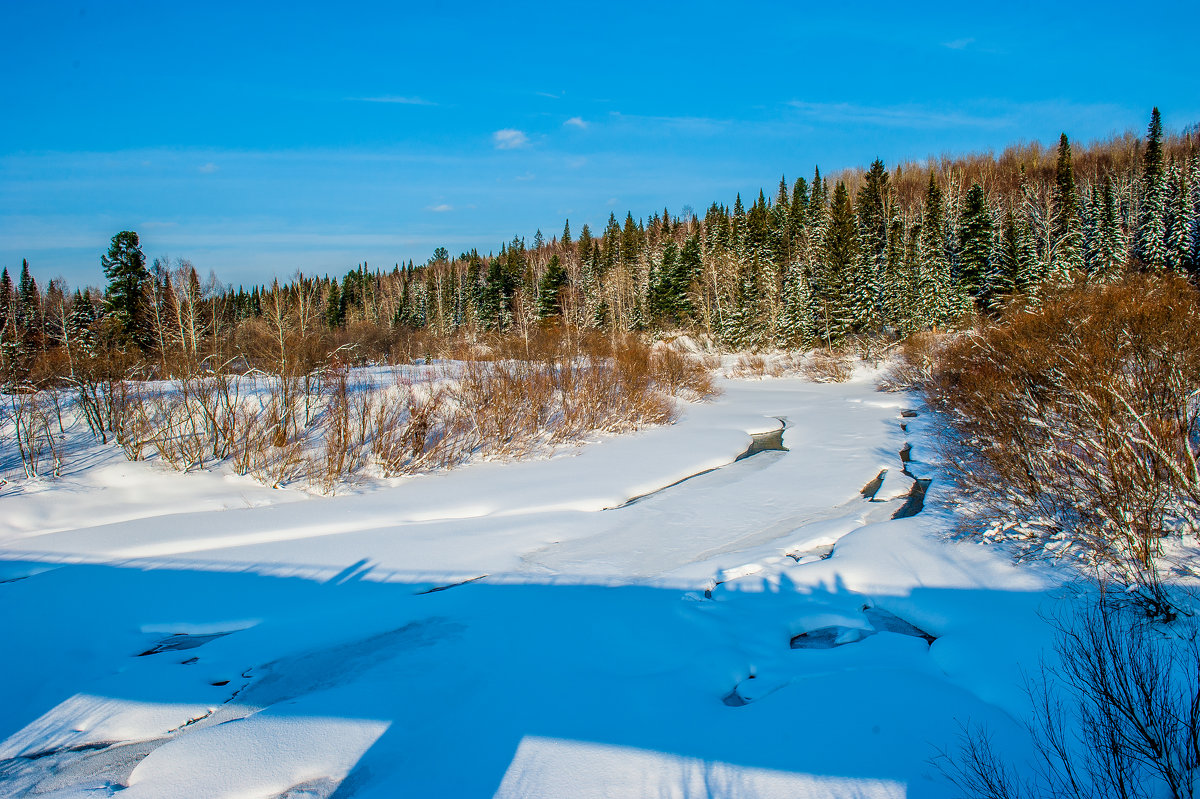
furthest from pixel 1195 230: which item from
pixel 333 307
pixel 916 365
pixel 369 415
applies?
pixel 333 307

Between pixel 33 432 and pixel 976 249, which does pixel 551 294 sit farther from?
pixel 33 432

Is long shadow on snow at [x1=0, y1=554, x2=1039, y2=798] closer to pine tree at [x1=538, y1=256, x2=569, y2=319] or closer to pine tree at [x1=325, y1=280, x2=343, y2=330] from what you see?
pine tree at [x1=538, y1=256, x2=569, y2=319]

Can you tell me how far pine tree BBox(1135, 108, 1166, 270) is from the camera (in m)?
40.0

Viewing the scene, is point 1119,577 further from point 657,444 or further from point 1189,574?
point 657,444

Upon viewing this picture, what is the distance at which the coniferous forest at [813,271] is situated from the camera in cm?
3253

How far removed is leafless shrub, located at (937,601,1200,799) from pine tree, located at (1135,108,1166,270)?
45.5m

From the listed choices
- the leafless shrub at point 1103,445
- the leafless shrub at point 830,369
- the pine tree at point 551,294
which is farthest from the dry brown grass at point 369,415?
the pine tree at point 551,294

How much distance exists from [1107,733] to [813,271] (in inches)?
Result: 1737

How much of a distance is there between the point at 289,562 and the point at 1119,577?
9.93 metres

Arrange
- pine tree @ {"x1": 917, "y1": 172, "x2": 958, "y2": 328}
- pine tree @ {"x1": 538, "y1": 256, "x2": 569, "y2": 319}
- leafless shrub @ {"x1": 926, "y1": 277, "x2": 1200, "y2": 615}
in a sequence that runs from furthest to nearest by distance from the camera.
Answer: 1. pine tree @ {"x1": 538, "y1": 256, "x2": 569, "y2": 319}
2. pine tree @ {"x1": 917, "y1": 172, "x2": 958, "y2": 328}
3. leafless shrub @ {"x1": 926, "y1": 277, "x2": 1200, "y2": 615}

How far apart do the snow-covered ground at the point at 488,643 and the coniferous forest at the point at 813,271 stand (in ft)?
42.2

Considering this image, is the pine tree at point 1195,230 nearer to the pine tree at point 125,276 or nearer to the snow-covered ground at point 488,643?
the snow-covered ground at point 488,643

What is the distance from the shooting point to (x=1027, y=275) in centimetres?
3722

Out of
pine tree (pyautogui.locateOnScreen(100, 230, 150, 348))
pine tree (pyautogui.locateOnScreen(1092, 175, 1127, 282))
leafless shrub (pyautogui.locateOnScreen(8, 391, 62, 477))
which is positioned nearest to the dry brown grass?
leafless shrub (pyautogui.locateOnScreen(8, 391, 62, 477))
